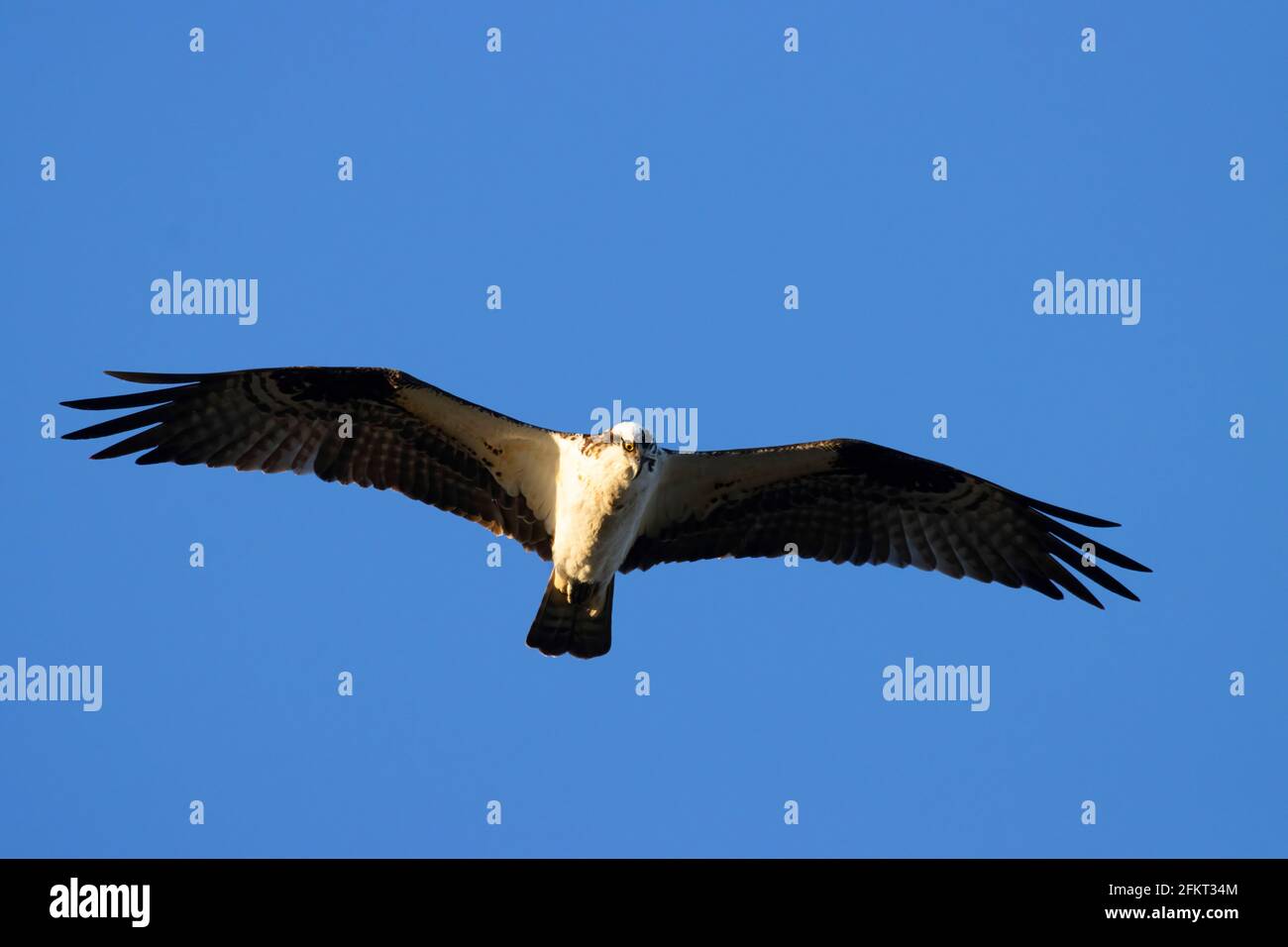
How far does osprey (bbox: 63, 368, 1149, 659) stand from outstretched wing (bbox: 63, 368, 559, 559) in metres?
0.01

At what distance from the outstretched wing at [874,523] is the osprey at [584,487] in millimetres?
12

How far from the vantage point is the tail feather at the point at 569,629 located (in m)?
12.7

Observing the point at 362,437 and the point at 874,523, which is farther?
the point at 874,523

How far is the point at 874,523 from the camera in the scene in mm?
13430

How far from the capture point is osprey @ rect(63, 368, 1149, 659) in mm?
12625

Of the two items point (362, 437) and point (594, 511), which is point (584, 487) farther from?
point (362, 437)

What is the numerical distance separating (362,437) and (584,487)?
2.09 metres

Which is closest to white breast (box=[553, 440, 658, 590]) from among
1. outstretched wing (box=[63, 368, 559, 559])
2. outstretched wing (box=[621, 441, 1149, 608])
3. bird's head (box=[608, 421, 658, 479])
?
bird's head (box=[608, 421, 658, 479])

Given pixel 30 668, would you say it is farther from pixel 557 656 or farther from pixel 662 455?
pixel 662 455

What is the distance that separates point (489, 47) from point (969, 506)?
6.13m

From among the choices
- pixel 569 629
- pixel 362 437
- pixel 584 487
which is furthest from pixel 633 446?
pixel 362 437

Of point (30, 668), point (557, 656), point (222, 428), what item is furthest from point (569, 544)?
point (30, 668)

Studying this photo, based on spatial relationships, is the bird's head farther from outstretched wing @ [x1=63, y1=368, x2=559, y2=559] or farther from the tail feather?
the tail feather
